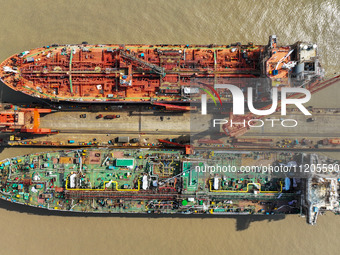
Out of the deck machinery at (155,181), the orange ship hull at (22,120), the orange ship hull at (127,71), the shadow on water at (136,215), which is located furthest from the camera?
the shadow on water at (136,215)

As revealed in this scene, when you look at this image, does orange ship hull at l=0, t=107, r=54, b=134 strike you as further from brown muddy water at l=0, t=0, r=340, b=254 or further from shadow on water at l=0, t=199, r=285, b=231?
shadow on water at l=0, t=199, r=285, b=231

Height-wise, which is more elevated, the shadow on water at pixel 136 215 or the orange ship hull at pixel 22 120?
the orange ship hull at pixel 22 120

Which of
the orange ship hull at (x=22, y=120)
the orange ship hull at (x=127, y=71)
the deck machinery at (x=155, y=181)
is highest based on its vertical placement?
the orange ship hull at (x=127, y=71)

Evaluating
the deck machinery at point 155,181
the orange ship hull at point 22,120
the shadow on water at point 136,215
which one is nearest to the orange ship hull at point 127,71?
the orange ship hull at point 22,120

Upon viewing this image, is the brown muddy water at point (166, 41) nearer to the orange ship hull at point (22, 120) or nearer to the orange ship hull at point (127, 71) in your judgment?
the orange ship hull at point (127, 71)

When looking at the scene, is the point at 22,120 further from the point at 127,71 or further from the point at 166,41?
the point at 166,41

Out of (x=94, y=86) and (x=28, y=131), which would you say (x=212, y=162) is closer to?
(x=94, y=86)

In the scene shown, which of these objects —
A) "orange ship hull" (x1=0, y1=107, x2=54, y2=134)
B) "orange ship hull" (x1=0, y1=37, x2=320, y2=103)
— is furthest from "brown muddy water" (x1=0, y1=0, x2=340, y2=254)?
"orange ship hull" (x1=0, y1=107, x2=54, y2=134)
